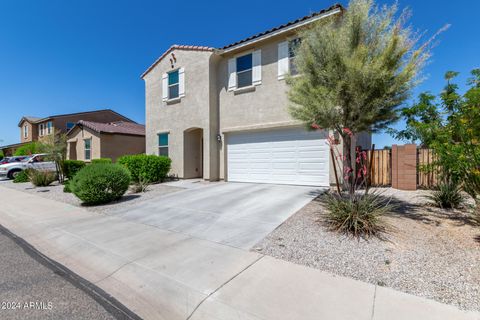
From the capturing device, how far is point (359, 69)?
4.96m

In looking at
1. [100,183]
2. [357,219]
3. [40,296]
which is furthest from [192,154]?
[40,296]

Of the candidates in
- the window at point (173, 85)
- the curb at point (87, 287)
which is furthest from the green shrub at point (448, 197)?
the window at point (173, 85)

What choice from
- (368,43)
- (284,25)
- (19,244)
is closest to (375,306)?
(368,43)

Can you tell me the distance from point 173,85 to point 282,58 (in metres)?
6.45

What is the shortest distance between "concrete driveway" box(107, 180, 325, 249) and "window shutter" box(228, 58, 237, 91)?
5.13 m

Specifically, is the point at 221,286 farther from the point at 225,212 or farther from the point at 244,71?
the point at 244,71

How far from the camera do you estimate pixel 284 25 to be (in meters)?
9.38

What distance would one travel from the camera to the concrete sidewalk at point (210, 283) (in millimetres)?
2508

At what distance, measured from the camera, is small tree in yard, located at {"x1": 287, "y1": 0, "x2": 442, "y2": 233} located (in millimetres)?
5066

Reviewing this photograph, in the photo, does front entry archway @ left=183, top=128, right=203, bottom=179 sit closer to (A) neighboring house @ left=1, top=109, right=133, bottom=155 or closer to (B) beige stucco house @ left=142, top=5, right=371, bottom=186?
(B) beige stucco house @ left=142, top=5, right=371, bottom=186

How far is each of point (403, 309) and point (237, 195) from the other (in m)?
5.81

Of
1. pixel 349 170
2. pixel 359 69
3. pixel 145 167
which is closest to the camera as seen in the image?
pixel 359 69

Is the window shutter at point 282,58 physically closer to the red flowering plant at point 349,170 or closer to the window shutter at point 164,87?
the red flowering plant at point 349,170

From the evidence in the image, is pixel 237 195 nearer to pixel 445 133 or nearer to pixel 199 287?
pixel 199 287
